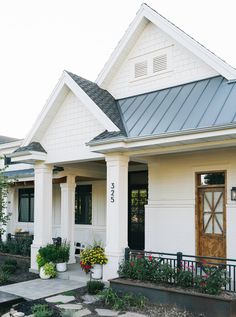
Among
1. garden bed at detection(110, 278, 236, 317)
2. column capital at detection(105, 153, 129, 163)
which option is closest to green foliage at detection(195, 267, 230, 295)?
garden bed at detection(110, 278, 236, 317)

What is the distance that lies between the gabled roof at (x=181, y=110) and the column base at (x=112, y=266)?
3.00 metres

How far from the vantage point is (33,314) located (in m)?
7.95

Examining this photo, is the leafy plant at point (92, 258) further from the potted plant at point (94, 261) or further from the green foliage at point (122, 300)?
the green foliage at point (122, 300)

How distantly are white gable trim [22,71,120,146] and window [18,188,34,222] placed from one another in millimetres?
6851

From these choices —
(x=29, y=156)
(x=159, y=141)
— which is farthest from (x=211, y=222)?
(x=29, y=156)

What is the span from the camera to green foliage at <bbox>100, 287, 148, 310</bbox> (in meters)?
8.41

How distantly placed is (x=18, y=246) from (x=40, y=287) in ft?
14.6

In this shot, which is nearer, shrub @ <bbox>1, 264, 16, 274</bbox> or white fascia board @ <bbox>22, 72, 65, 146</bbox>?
white fascia board @ <bbox>22, 72, 65, 146</bbox>

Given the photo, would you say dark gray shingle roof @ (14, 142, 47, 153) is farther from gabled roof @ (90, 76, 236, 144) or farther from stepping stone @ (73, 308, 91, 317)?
stepping stone @ (73, 308, 91, 317)

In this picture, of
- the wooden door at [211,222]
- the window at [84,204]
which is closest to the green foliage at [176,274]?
the wooden door at [211,222]

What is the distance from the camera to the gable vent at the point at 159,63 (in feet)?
37.1

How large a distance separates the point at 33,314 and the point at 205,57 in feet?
24.5

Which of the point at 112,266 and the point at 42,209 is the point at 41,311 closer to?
the point at 112,266

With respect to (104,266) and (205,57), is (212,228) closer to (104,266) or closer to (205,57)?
(104,266)
